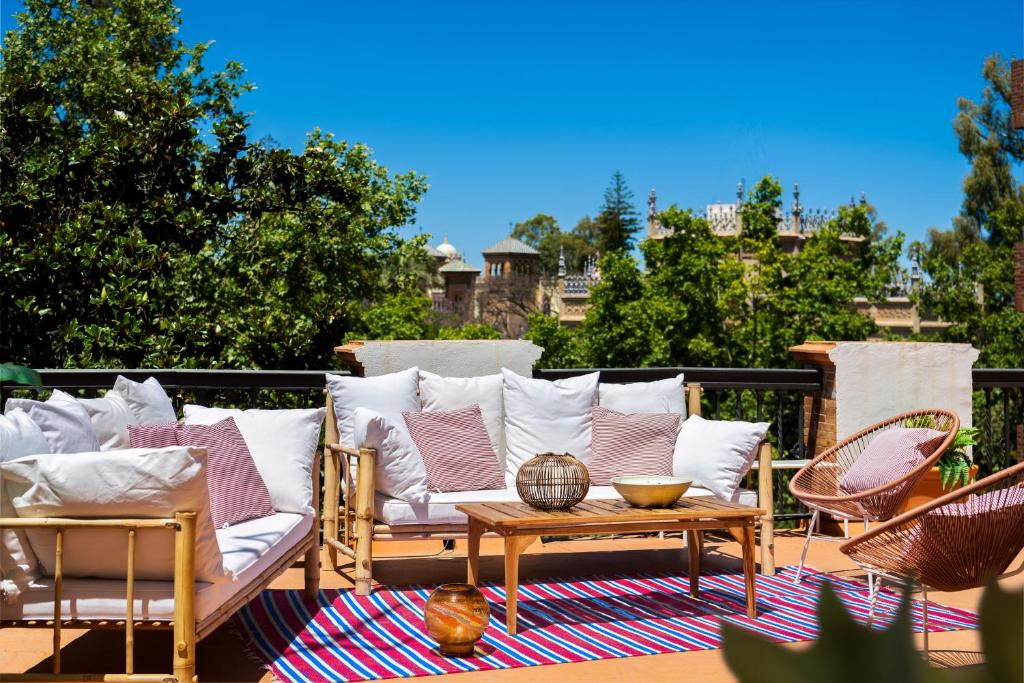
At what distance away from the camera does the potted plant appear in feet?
18.4

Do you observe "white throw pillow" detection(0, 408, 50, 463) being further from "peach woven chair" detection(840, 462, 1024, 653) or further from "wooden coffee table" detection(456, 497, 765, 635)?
"peach woven chair" detection(840, 462, 1024, 653)

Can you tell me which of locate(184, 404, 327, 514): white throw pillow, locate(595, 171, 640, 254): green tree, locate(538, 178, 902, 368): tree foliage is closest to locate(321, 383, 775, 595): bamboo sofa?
locate(184, 404, 327, 514): white throw pillow

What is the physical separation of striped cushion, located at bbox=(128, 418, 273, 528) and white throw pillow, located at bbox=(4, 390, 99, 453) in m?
0.30

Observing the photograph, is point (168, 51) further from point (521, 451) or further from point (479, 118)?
point (479, 118)

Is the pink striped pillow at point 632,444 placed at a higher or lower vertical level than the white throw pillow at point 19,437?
lower

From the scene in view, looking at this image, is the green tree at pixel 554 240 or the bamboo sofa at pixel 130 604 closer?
the bamboo sofa at pixel 130 604

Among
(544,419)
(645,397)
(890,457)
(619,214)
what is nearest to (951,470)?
(890,457)

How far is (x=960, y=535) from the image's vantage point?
3.17 m

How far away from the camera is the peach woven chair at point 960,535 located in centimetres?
317

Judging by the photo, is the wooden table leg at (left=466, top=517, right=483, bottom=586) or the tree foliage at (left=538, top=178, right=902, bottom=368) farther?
the tree foliage at (left=538, top=178, right=902, bottom=368)

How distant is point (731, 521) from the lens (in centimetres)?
413

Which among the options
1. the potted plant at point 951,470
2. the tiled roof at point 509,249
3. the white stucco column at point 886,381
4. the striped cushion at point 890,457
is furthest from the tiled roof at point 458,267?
the striped cushion at point 890,457

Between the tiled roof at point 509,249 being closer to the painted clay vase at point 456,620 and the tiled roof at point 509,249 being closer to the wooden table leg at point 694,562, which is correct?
the wooden table leg at point 694,562

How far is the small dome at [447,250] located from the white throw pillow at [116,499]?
61.7 m
